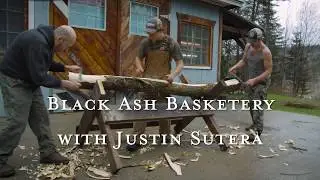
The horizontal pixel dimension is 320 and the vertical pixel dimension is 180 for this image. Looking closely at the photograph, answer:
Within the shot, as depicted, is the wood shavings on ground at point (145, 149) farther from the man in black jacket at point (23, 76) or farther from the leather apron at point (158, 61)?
the man in black jacket at point (23, 76)

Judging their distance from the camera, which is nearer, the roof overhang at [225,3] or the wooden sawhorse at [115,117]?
the wooden sawhorse at [115,117]

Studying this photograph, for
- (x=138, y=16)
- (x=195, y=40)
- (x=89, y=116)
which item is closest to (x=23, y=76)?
(x=89, y=116)

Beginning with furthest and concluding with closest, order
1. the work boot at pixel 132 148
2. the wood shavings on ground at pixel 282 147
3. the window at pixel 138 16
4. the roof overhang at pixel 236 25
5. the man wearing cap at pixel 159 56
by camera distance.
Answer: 1. the roof overhang at pixel 236 25
2. the window at pixel 138 16
3. the wood shavings on ground at pixel 282 147
4. the man wearing cap at pixel 159 56
5. the work boot at pixel 132 148

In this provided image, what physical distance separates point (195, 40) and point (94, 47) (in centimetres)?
431

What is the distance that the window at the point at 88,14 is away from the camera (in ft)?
27.1

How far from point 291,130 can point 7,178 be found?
19.7 feet

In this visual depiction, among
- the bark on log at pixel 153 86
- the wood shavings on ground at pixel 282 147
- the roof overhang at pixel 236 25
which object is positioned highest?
the roof overhang at pixel 236 25

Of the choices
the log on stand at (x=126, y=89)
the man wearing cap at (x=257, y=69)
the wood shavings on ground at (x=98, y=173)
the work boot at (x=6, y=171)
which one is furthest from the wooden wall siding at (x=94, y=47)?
the work boot at (x=6, y=171)

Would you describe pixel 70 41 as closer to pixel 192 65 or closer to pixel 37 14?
pixel 37 14

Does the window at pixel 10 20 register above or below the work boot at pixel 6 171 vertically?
above

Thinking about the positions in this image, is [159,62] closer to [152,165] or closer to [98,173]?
[152,165]

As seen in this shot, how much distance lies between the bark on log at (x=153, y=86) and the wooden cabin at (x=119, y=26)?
10.7 ft

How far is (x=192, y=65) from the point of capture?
39.0 feet

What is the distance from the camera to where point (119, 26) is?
9.13 metres
